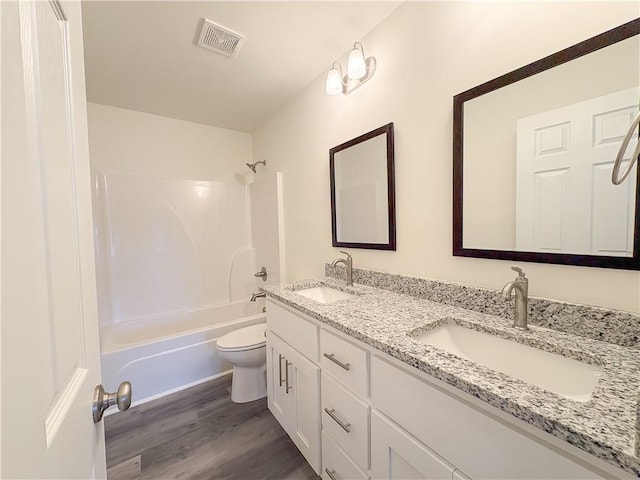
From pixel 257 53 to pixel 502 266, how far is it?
1.78 m

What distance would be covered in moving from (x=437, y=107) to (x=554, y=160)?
1.76 ft

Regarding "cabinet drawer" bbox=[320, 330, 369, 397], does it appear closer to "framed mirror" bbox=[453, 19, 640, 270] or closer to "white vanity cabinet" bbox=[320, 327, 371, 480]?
"white vanity cabinet" bbox=[320, 327, 371, 480]

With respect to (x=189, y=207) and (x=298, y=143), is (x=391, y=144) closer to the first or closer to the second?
(x=298, y=143)

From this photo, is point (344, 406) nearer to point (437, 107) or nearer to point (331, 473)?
point (331, 473)

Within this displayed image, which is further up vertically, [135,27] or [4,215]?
[135,27]

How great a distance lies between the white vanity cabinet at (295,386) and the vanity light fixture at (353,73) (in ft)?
4.51

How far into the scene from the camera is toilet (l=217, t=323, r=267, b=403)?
6.08 ft

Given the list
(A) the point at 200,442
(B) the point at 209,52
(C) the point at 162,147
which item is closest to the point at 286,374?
(A) the point at 200,442

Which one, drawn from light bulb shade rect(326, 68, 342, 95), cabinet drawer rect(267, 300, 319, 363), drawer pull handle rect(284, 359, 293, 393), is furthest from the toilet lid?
light bulb shade rect(326, 68, 342, 95)

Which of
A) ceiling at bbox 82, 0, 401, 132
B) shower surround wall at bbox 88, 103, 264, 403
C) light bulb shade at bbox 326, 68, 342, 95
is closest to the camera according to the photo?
ceiling at bbox 82, 0, 401, 132

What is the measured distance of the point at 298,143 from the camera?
216 centimetres

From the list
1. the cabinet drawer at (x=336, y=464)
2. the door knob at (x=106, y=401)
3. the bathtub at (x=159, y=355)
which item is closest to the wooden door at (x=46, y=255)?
the door knob at (x=106, y=401)

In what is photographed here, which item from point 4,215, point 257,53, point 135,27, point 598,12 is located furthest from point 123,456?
point 598,12

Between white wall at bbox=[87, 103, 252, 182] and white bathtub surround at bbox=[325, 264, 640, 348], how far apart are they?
236cm
